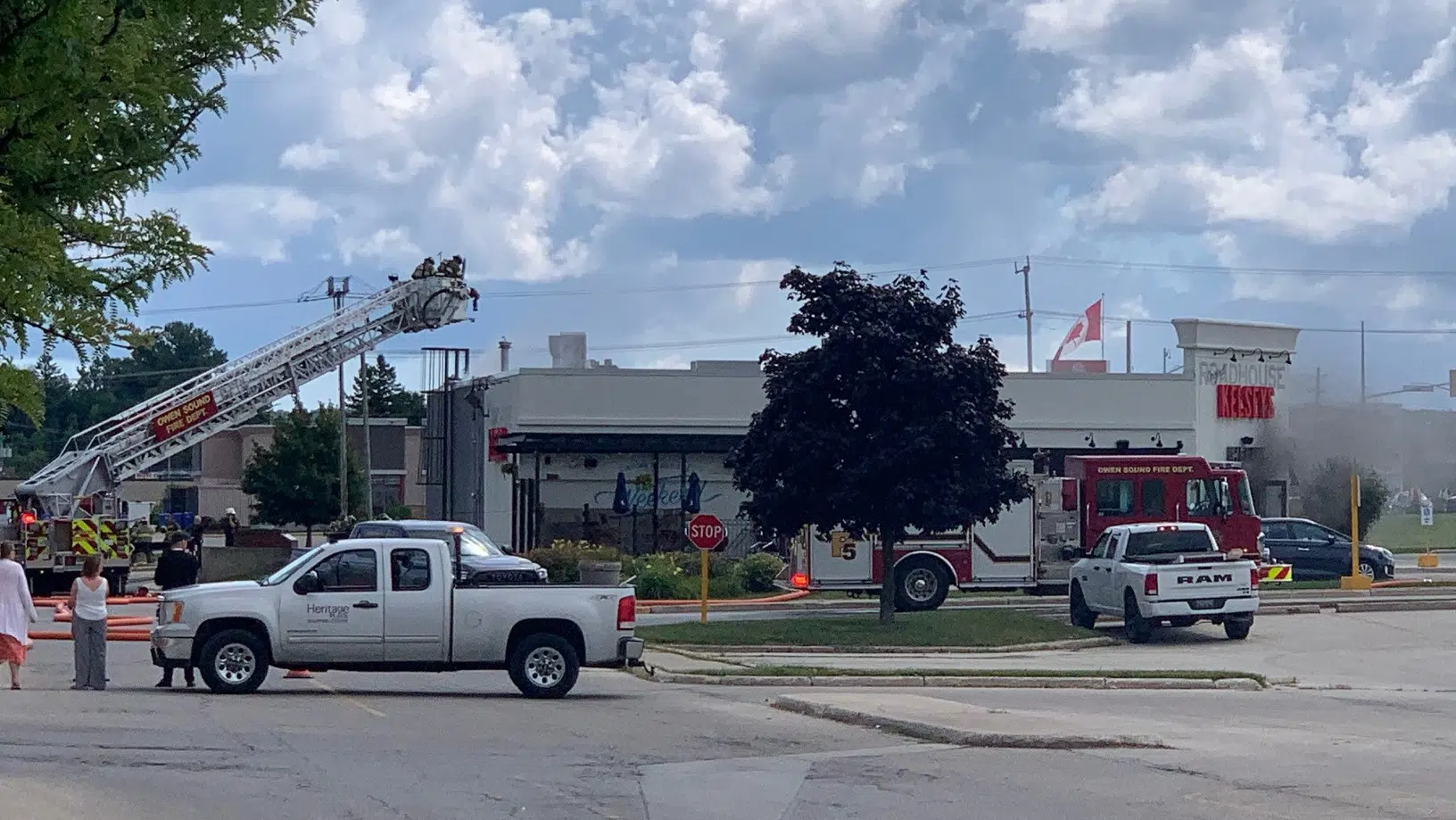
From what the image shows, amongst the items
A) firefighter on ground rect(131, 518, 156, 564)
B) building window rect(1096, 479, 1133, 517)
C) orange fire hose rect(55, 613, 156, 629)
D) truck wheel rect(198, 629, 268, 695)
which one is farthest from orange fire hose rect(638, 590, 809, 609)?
firefighter on ground rect(131, 518, 156, 564)

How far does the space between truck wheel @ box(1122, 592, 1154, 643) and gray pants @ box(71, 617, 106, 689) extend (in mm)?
16338

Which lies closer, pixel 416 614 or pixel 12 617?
pixel 416 614

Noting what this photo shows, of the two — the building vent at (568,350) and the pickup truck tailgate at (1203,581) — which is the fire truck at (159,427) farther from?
the pickup truck tailgate at (1203,581)

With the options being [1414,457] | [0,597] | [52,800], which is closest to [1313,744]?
[52,800]

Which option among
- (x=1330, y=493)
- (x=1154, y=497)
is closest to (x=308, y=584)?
(x=1154, y=497)

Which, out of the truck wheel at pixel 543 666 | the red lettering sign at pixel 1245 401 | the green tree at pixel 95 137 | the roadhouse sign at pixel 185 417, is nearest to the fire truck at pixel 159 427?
the roadhouse sign at pixel 185 417

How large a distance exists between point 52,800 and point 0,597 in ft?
27.4

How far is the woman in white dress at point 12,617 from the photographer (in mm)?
18406

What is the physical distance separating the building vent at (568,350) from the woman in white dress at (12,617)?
36.8 meters

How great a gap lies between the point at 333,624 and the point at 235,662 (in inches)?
45.8

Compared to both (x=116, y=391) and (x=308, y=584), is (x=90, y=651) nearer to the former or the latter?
(x=308, y=584)

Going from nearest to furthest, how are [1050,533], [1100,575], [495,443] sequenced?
[1100,575], [1050,533], [495,443]

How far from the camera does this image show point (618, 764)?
→ 1327 cm

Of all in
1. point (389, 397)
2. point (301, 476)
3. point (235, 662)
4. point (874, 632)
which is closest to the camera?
point (235, 662)
